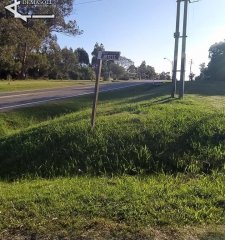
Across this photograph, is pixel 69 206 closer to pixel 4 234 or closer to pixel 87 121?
pixel 4 234

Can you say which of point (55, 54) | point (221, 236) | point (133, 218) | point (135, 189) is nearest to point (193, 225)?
point (221, 236)

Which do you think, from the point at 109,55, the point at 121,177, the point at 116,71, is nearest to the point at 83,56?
the point at 116,71

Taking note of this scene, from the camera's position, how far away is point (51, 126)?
33.4ft

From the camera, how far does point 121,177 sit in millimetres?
7035

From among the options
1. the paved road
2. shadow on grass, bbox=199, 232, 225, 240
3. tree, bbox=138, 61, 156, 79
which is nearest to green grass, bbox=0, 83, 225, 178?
shadow on grass, bbox=199, 232, 225, 240

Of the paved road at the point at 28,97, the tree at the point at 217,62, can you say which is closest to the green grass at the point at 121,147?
the paved road at the point at 28,97

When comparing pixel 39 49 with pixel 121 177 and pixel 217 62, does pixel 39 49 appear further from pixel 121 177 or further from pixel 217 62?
pixel 121 177

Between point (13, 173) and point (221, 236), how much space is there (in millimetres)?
4700

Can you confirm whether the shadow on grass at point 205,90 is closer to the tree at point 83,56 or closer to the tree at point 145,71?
the tree at point 83,56

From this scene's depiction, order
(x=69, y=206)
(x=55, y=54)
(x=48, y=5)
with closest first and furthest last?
1. (x=69, y=206)
2. (x=48, y=5)
3. (x=55, y=54)

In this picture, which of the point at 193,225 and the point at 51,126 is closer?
the point at 193,225

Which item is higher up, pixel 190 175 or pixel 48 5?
pixel 48 5

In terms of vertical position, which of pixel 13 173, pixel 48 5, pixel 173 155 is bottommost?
pixel 13 173

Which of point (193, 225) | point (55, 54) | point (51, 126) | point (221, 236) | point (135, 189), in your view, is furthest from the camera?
point (55, 54)
